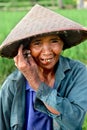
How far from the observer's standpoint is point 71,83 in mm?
3279

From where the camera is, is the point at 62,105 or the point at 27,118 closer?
the point at 62,105

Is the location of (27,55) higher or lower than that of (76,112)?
higher

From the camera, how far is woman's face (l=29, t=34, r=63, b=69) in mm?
3160

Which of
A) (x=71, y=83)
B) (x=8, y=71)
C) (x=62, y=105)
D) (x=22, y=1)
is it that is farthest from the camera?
(x=22, y=1)

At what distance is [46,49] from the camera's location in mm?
3156

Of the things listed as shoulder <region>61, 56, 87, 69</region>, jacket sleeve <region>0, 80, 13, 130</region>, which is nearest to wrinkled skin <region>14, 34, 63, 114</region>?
shoulder <region>61, 56, 87, 69</region>

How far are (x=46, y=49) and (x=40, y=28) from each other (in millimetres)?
126

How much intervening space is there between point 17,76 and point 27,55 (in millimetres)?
223

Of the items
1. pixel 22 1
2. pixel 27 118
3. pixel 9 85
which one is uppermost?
pixel 22 1

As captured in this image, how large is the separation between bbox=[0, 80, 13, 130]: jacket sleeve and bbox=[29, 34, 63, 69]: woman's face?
0.98 feet

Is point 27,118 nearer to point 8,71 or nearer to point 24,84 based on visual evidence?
point 24,84

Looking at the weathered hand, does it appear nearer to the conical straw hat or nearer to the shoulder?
the conical straw hat

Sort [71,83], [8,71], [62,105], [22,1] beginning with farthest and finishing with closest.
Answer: [22,1] → [8,71] → [71,83] → [62,105]

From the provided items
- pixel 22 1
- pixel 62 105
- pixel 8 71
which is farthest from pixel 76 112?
pixel 22 1
